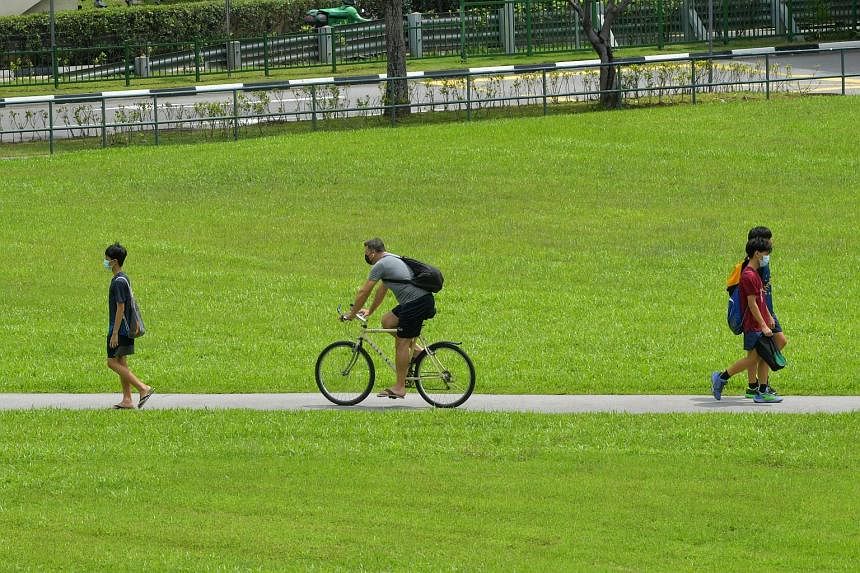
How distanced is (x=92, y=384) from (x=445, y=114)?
709 inches

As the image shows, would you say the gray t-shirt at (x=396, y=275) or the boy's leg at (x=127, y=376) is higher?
the gray t-shirt at (x=396, y=275)

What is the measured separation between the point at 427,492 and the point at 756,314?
4137mm

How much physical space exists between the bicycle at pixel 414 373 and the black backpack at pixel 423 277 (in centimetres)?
55

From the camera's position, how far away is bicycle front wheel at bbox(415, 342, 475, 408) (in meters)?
13.6

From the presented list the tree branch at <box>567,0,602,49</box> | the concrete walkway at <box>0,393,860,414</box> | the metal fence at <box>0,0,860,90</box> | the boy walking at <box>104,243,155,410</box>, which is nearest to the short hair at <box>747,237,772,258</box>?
the concrete walkway at <box>0,393,860,414</box>

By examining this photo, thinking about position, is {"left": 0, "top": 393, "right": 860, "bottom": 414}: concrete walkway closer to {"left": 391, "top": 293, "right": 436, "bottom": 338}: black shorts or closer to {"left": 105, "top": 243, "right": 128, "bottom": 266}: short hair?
{"left": 391, "top": 293, "right": 436, "bottom": 338}: black shorts

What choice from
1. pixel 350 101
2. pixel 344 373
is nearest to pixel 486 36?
pixel 350 101

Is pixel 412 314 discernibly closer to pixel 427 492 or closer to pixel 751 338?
pixel 427 492

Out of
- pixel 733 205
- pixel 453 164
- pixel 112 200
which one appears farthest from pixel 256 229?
pixel 733 205

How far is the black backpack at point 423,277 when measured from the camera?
520 inches

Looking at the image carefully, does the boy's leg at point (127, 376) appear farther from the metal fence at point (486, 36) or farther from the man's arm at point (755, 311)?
the metal fence at point (486, 36)

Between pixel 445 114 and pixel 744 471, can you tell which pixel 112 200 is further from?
pixel 744 471

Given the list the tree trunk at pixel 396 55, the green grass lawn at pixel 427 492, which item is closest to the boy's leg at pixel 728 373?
the green grass lawn at pixel 427 492

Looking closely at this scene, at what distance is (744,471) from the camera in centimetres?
1113
